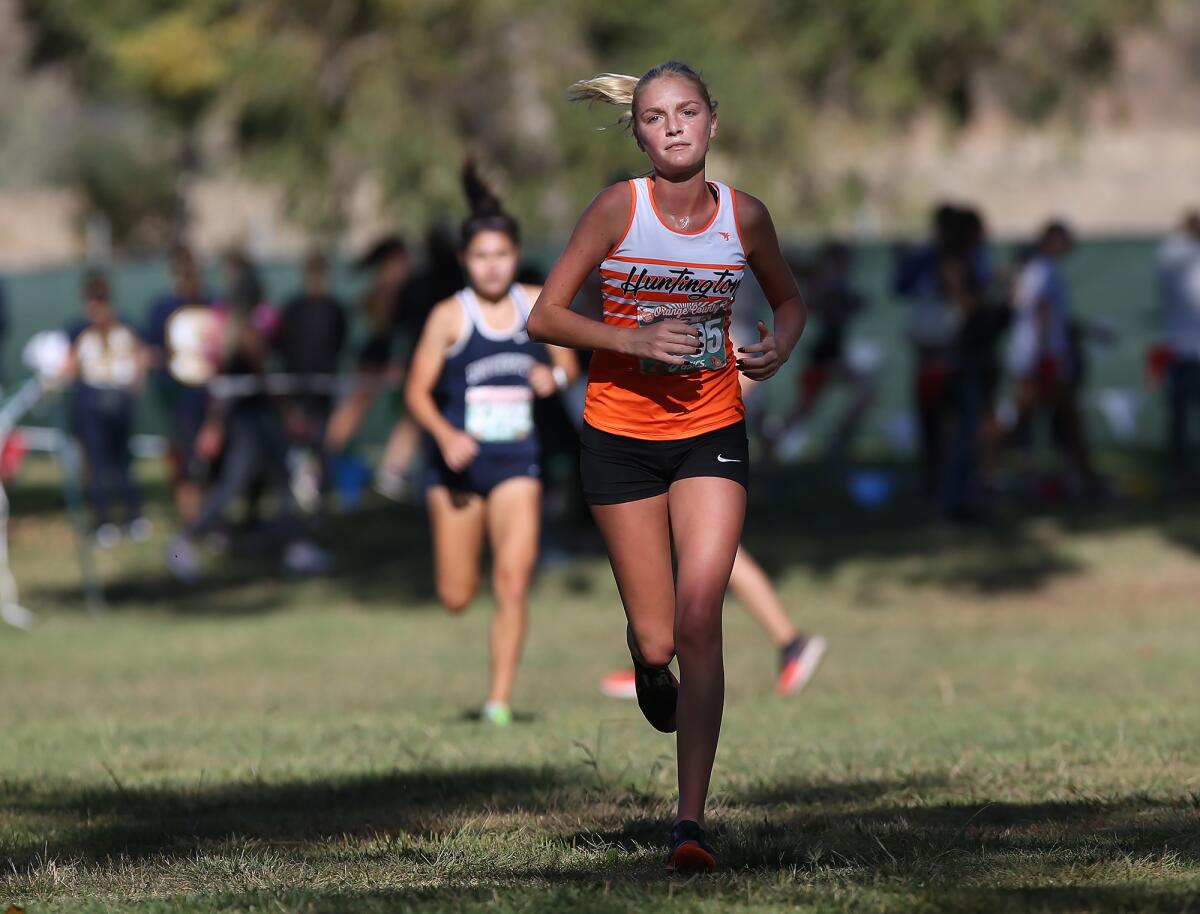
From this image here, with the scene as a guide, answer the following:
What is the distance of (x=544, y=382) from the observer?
7.96 m

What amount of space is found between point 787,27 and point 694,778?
1558 cm

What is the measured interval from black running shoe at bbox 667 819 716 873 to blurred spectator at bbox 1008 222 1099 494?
38.6 feet

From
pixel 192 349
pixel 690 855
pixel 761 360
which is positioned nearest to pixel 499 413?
pixel 761 360

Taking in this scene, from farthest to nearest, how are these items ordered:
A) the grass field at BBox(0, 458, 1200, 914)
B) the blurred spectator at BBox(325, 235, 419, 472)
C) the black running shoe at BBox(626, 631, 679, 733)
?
the blurred spectator at BBox(325, 235, 419, 472) → the black running shoe at BBox(626, 631, 679, 733) → the grass field at BBox(0, 458, 1200, 914)

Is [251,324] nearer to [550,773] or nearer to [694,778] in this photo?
[550,773]

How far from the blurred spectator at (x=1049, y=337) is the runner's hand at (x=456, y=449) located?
29.6 ft

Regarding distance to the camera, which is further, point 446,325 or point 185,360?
point 185,360

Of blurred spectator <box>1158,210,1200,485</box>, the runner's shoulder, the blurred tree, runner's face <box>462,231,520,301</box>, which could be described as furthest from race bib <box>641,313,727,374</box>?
the blurred tree

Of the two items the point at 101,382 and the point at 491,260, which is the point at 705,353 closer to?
the point at 491,260

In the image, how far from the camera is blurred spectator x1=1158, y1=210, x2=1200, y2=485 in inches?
650

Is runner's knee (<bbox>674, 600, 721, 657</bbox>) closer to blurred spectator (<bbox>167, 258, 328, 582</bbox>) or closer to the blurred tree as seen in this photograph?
blurred spectator (<bbox>167, 258, 328, 582</bbox>)

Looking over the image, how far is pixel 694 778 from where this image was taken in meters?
5.04

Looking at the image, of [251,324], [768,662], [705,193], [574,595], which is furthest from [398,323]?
[705,193]

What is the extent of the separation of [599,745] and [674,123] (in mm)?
3003
